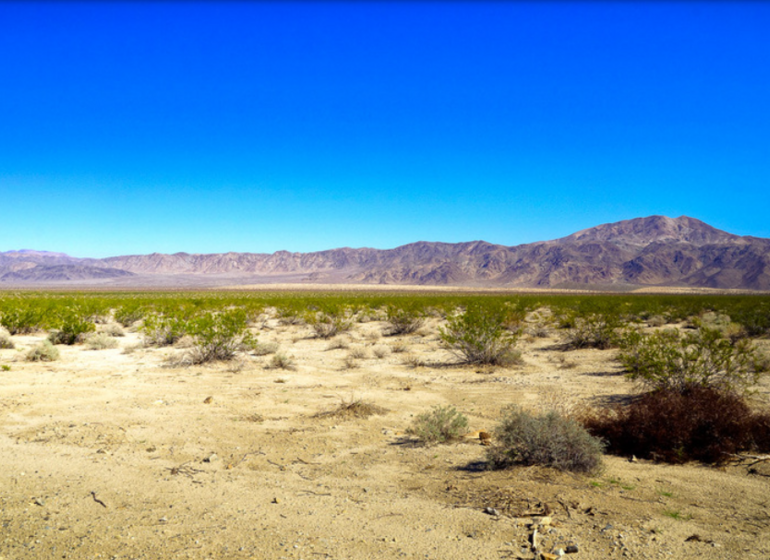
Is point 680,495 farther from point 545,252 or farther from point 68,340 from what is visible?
point 545,252

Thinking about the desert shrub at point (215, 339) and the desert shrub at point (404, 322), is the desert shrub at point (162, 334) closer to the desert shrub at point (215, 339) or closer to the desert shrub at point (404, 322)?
the desert shrub at point (215, 339)

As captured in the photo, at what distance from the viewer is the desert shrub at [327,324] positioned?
2133 cm

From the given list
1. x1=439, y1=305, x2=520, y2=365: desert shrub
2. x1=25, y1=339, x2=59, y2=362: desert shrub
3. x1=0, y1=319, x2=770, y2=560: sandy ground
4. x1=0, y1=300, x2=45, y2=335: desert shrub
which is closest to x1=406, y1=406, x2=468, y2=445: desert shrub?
x1=0, y1=319, x2=770, y2=560: sandy ground

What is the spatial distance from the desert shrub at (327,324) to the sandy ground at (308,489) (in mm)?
11158

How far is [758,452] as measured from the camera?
19.9 feet

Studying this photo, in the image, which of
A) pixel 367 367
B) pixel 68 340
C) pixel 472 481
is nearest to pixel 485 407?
pixel 472 481

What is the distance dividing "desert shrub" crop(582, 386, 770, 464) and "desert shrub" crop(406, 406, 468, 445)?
2019 mm

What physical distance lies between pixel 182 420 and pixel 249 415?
1.10 meters

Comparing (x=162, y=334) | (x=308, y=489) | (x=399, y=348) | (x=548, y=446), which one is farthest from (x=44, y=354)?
(x=548, y=446)

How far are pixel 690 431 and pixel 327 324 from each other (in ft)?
57.0

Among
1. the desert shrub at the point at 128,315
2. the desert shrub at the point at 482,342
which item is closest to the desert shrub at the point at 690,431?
the desert shrub at the point at 482,342

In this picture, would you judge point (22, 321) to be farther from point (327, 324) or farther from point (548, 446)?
point (548, 446)

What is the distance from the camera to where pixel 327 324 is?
877 inches

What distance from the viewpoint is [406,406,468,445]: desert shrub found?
7039 millimetres
